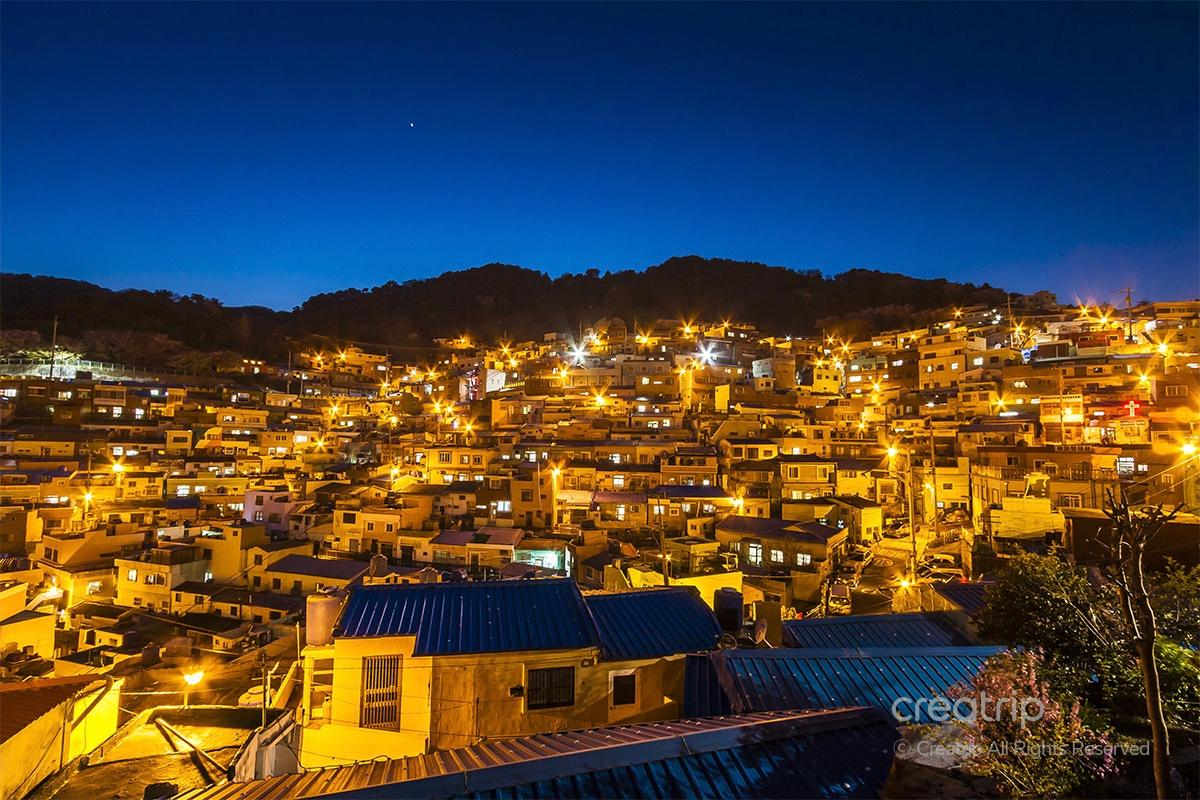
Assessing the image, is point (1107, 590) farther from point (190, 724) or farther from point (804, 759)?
point (190, 724)

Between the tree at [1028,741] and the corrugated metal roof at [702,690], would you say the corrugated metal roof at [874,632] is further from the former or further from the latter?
the tree at [1028,741]

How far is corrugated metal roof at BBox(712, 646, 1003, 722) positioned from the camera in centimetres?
582

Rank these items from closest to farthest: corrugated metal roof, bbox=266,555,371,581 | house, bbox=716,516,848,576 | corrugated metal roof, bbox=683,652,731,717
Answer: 1. corrugated metal roof, bbox=683,652,731,717
2. house, bbox=716,516,848,576
3. corrugated metal roof, bbox=266,555,371,581

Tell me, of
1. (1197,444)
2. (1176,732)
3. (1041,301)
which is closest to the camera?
(1176,732)

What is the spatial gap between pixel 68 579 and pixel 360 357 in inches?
2266

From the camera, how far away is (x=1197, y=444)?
19.9 m

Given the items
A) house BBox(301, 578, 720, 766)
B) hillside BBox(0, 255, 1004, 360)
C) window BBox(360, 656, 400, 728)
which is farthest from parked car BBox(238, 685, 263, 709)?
hillside BBox(0, 255, 1004, 360)

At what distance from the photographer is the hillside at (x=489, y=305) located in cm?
7306

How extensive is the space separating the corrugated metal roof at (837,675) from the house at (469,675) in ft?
3.51

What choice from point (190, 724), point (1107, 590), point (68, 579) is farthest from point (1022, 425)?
point (68, 579)

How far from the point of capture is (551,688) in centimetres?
671

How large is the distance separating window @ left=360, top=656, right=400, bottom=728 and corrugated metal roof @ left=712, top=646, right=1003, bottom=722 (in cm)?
370

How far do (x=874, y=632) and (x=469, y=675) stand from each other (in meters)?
5.74

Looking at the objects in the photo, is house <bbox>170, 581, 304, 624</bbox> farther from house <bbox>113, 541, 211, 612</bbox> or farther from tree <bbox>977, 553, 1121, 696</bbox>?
tree <bbox>977, 553, 1121, 696</bbox>
